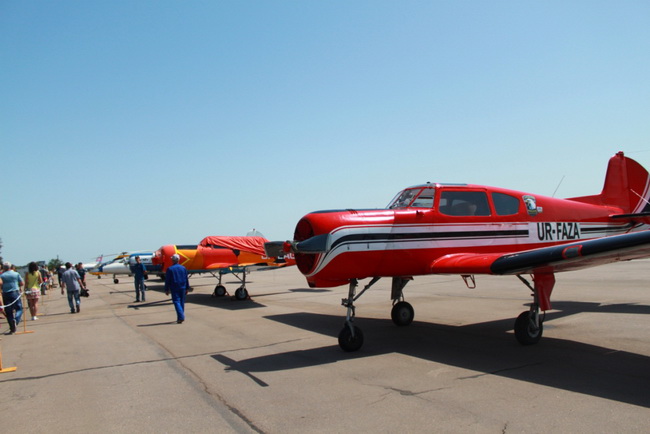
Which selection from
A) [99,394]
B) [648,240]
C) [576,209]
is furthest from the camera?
[576,209]

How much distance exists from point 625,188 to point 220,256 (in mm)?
15063

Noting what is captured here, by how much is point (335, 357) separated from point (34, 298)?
11.8 m

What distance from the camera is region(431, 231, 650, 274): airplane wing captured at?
566cm

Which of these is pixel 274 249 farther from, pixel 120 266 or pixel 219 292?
pixel 120 266

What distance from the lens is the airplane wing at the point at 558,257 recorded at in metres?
5.66

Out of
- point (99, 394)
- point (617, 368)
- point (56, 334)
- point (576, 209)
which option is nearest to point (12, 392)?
point (99, 394)

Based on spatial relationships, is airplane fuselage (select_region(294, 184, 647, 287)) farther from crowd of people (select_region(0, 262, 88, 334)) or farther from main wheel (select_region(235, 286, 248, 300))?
main wheel (select_region(235, 286, 248, 300))

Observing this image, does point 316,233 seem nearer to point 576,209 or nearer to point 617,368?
point 617,368

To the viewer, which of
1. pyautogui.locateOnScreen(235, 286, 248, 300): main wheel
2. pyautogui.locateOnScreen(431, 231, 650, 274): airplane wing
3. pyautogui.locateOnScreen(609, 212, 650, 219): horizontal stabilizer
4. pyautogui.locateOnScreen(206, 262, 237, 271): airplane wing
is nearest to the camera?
pyautogui.locateOnScreen(431, 231, 650, 274): airplane wing

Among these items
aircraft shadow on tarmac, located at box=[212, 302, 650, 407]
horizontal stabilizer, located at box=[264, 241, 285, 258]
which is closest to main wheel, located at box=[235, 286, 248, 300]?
aircraft shadow on tarmac, located at box=[212, 302, 650, 407]

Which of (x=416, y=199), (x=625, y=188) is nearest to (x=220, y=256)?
(x=416, y=199)

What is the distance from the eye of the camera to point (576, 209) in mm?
10102

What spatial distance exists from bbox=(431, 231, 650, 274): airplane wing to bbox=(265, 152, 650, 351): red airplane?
15mm

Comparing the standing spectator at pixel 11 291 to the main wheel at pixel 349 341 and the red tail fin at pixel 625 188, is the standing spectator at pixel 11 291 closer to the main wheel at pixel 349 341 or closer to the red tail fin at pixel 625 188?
the main wheel at pixel 349 341
